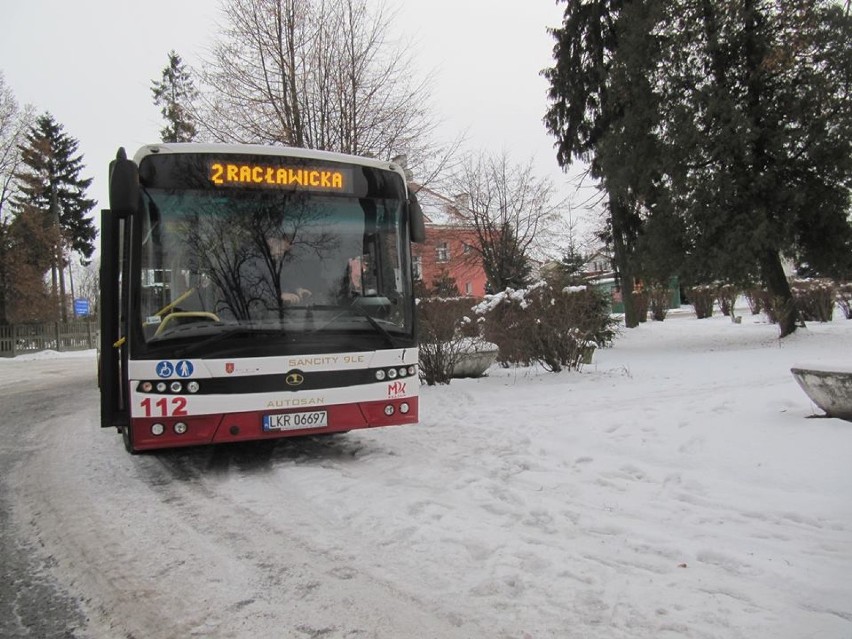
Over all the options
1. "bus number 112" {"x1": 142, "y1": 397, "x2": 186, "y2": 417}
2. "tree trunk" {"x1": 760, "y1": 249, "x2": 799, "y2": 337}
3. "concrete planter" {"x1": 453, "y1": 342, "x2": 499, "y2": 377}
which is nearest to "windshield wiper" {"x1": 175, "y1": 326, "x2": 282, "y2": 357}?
"bus number 112" {"x1": 142, "y1": 397, "x2": 186, "y2": 417}

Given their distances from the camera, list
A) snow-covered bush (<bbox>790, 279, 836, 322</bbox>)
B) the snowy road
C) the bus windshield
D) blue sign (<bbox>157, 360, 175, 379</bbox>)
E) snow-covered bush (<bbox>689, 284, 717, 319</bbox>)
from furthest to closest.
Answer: snow-covered bush (<bbox>689, 284, 717, 319</bbox>) → snow-covered bush (<bbox>790, 279, 836, 322</bbox>) → the bus windshield → blue sign (<bbox>157, 360, 175, 379</bbox>) → the snowy road

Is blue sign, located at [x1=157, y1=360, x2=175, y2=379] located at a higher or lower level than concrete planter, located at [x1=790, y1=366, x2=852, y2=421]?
higher

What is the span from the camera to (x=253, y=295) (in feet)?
17.5

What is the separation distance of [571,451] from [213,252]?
393 cm

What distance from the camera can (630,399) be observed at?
26.3ft

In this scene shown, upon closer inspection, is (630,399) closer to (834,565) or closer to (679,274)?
(834,565)

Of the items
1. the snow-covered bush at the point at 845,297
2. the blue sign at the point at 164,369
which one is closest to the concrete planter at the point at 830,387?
the blue sign at the point at 164,369

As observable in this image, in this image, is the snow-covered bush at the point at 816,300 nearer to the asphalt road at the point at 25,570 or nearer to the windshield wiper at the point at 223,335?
the windshield wiper at the point at 223,335

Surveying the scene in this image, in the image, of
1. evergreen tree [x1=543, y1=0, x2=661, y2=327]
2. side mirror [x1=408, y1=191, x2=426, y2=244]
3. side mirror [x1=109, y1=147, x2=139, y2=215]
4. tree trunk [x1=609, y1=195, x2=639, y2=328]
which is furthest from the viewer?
tree trunk [x1=609, y1=195, x2=639, y2=328]

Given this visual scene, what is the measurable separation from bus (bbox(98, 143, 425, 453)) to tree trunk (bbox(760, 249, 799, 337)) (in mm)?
13388

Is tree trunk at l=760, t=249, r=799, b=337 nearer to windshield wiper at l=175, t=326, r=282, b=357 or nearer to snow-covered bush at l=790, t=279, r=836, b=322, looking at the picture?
snow-covered bush at l=790, t=279, r=836, b=322

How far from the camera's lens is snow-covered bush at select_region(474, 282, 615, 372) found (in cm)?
1028

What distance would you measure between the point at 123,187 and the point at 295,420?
8.16 feet

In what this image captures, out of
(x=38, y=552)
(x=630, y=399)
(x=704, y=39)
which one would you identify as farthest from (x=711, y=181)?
(x=38, y=552)
